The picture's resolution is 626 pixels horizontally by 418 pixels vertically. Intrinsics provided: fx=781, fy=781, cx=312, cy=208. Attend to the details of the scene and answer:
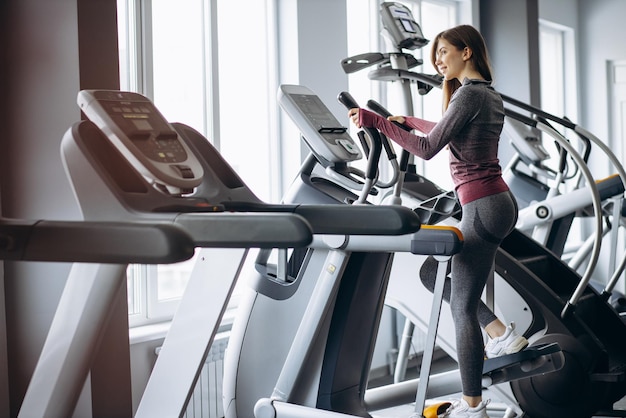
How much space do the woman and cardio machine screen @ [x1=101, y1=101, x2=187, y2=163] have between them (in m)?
0.94

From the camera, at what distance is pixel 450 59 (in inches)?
109

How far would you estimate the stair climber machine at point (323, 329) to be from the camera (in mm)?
2621

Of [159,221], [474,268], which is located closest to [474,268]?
[474,268]

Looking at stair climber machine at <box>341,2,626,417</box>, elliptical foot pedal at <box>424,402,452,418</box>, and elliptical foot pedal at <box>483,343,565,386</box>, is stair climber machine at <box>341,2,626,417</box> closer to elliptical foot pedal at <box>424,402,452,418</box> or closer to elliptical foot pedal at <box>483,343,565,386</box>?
elliptical foot pedal at <box>483,343,565,386</box>

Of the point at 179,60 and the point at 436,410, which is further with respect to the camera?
the point at 179,60

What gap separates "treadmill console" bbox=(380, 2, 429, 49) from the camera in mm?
3504

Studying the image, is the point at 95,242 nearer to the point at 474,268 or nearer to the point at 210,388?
the point at 474,268

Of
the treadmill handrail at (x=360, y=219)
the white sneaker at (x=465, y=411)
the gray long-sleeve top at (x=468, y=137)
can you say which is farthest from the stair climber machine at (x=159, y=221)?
the white sneaker at (x=465, y=411)

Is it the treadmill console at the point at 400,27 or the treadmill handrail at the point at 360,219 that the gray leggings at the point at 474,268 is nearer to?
the treadmill handrail at the point at 360,219

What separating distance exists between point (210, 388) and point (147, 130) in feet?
→ 6.80

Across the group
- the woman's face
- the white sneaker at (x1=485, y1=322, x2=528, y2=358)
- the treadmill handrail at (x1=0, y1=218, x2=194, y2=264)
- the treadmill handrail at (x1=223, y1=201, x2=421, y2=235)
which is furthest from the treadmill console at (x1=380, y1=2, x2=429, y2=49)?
the treadmill handrail at (x1=0, y1=218, x2=194, y2=264)

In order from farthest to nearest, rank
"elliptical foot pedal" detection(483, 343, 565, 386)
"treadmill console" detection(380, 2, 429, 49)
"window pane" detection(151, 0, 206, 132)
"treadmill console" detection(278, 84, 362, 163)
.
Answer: "window pane" detection(151, 0, 206, 132) → "treadmill console" detection(380, 2, 429, 49) → "elliptical foot pedal" detection(483, 343, 565, 386) → "treadmill console" detection(278, 84, 362, 163)

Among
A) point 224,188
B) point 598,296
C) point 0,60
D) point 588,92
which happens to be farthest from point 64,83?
point 588,92

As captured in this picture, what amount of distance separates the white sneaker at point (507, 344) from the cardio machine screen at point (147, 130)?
163 cm
